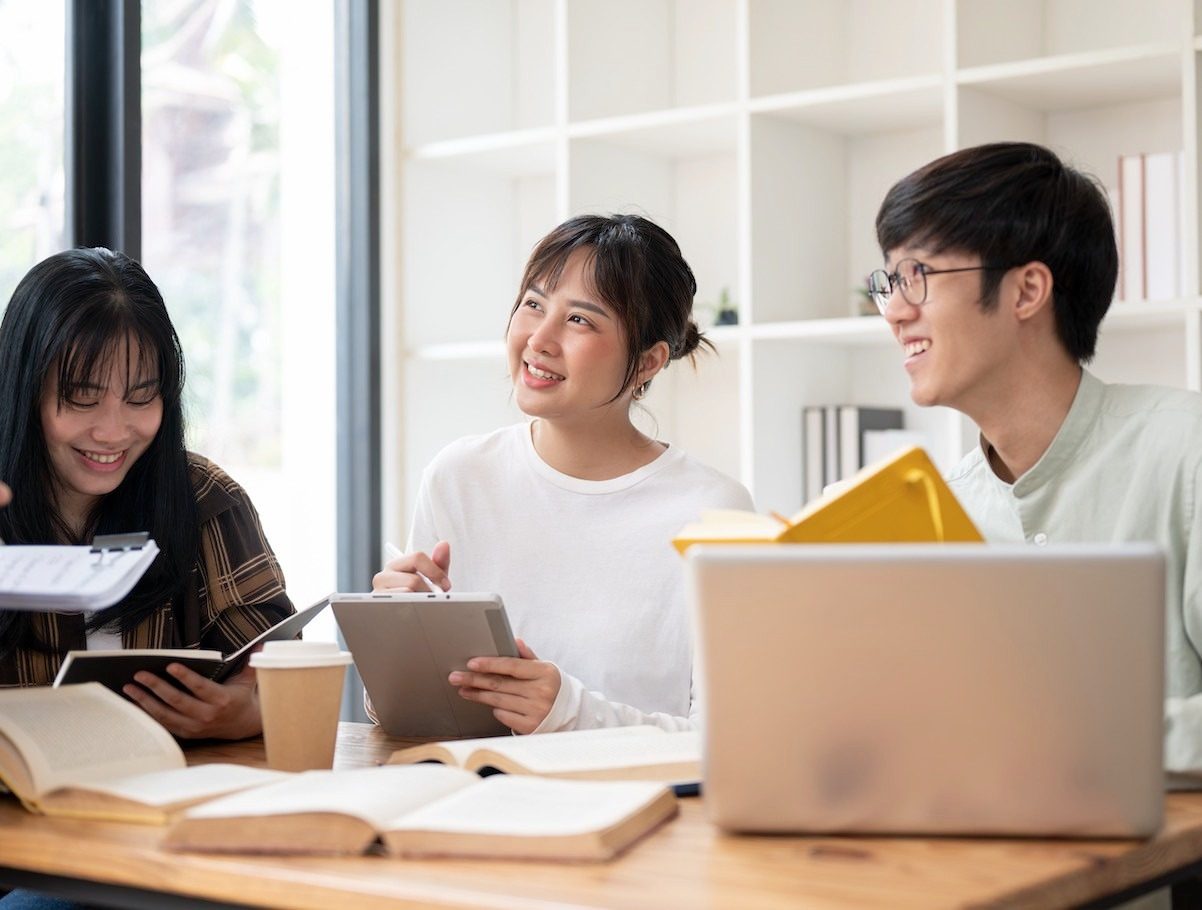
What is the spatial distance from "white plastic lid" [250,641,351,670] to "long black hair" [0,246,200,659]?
49 centimetres

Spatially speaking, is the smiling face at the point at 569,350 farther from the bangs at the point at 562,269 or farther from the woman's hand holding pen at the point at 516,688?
the woman's hand holding pen at the point at 516,688

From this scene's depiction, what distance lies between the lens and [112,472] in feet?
6.26

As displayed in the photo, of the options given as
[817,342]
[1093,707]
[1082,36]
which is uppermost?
[1082,36]

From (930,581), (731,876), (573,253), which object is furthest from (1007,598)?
(573,253)

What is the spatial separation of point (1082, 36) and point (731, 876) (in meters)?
2.60

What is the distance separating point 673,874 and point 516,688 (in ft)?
2.09

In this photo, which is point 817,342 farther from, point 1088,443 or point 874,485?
point 874,485

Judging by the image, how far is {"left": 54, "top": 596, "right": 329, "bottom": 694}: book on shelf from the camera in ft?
5.14

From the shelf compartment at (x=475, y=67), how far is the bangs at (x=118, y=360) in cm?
182

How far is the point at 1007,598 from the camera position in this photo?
40.4 inches

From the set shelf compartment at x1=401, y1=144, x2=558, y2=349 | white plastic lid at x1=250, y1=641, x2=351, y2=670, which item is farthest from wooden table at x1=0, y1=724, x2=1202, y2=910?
shelf compartment at x1=401, y1=144, x2=558, y2=349

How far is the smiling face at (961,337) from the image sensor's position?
172 cm

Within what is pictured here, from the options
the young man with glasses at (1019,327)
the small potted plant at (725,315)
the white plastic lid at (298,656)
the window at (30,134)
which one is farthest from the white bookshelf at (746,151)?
the white plastic lid at (298,656)

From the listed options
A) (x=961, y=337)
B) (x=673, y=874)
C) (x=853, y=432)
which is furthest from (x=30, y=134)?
(x=673, y=874)
